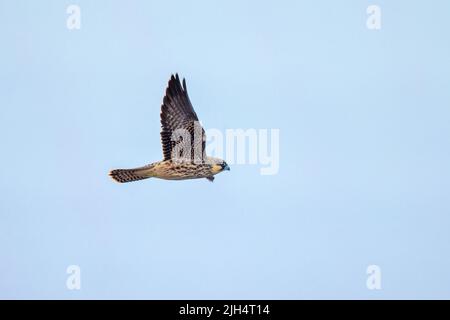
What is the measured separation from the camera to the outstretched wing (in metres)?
19.5

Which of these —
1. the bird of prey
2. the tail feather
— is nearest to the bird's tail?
the tail feather

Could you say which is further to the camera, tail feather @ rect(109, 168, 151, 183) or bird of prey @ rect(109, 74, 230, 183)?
A: tail feather @ rect(109, 168, 151, 183)

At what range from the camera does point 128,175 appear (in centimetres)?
2002

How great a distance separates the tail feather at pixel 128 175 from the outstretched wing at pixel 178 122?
624mm

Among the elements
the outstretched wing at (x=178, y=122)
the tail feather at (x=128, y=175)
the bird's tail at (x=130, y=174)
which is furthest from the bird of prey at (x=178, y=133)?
the tail feather at (x=128, y=175)

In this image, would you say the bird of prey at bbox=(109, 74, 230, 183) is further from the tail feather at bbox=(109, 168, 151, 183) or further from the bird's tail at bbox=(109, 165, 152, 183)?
the tail feather at bbox=(109, 168, 151, 183)

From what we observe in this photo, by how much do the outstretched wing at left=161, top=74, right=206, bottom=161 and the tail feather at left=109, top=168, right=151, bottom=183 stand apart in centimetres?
62

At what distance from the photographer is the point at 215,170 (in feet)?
65.7

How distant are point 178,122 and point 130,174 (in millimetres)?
1268

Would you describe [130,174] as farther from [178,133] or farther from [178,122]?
[178,122]

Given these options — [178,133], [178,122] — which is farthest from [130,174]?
[178,122]
